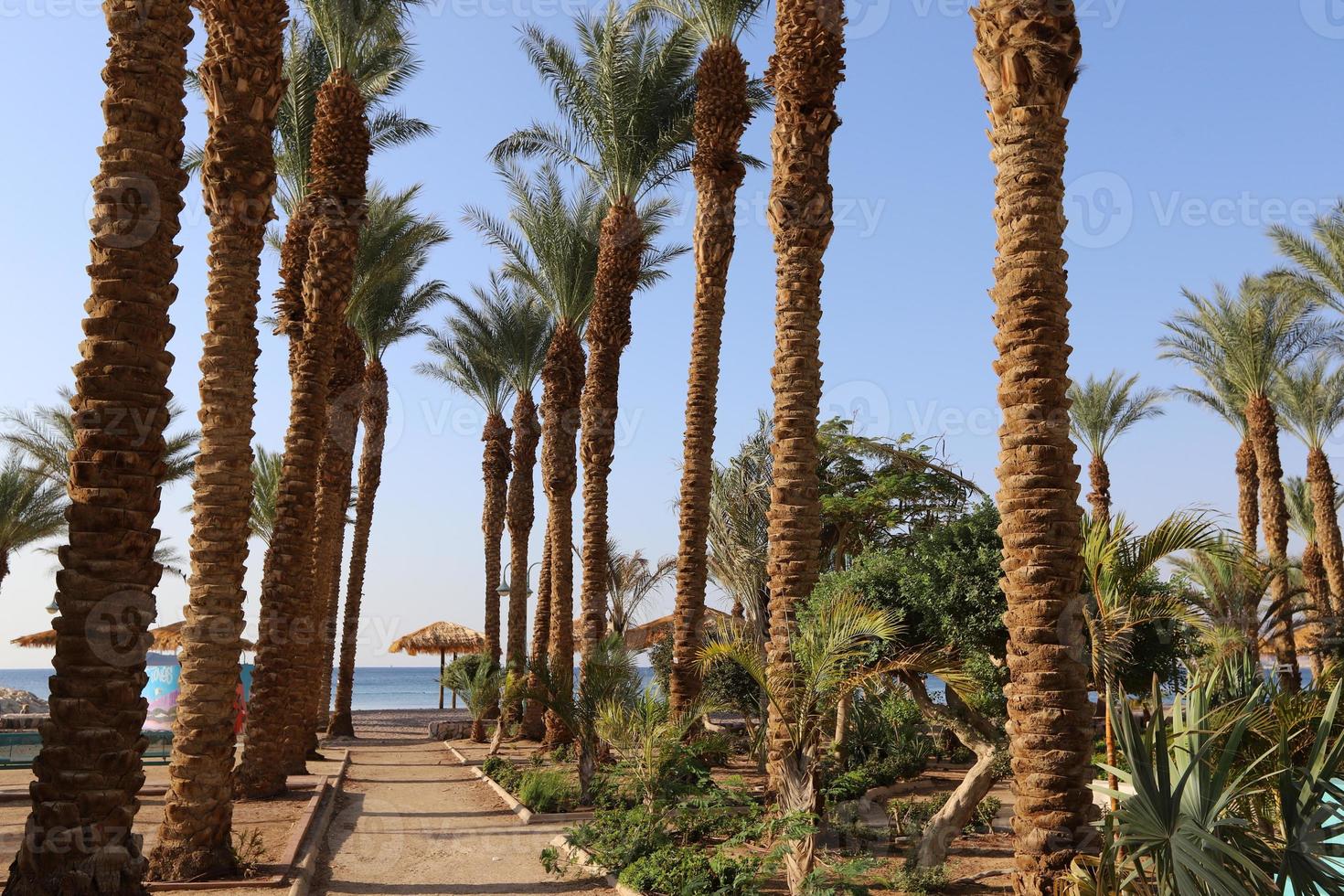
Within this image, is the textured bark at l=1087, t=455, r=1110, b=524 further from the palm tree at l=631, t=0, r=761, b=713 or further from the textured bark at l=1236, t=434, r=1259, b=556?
the palm tree at l=631, t=0, r=761, b=713

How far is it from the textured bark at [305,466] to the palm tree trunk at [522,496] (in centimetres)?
1296

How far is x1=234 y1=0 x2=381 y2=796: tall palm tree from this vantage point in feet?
46.8

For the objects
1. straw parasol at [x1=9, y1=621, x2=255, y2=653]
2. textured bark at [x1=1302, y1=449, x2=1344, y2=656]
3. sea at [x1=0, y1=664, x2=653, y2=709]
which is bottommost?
sea at [x1=0, y1=664, x2=653, y2=709]

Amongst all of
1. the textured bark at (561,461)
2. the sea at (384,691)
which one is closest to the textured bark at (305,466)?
the textured bark at (561,461)

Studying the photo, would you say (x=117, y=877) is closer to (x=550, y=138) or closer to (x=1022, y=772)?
(x=1022, y=772)

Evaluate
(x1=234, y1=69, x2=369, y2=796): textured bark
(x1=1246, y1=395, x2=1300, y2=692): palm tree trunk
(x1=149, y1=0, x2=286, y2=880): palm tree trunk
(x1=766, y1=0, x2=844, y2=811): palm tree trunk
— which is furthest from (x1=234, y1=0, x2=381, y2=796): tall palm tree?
(x1=1246, y1=395, x2=1300, y2=692): palm tree trunk

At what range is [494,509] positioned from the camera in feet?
107

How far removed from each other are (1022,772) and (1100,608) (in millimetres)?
2568

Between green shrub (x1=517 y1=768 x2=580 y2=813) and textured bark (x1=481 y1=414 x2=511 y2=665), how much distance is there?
1590 cm

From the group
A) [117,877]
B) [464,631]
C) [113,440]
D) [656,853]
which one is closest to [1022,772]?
[656,853]

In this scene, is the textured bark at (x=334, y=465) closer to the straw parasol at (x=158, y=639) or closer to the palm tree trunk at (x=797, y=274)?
the palm tree trunk at (x=797, y=274)

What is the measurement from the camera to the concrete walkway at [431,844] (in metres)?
9.56

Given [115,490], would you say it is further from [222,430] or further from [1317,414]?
[1317,414]

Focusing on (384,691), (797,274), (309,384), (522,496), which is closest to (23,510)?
(522,496)
